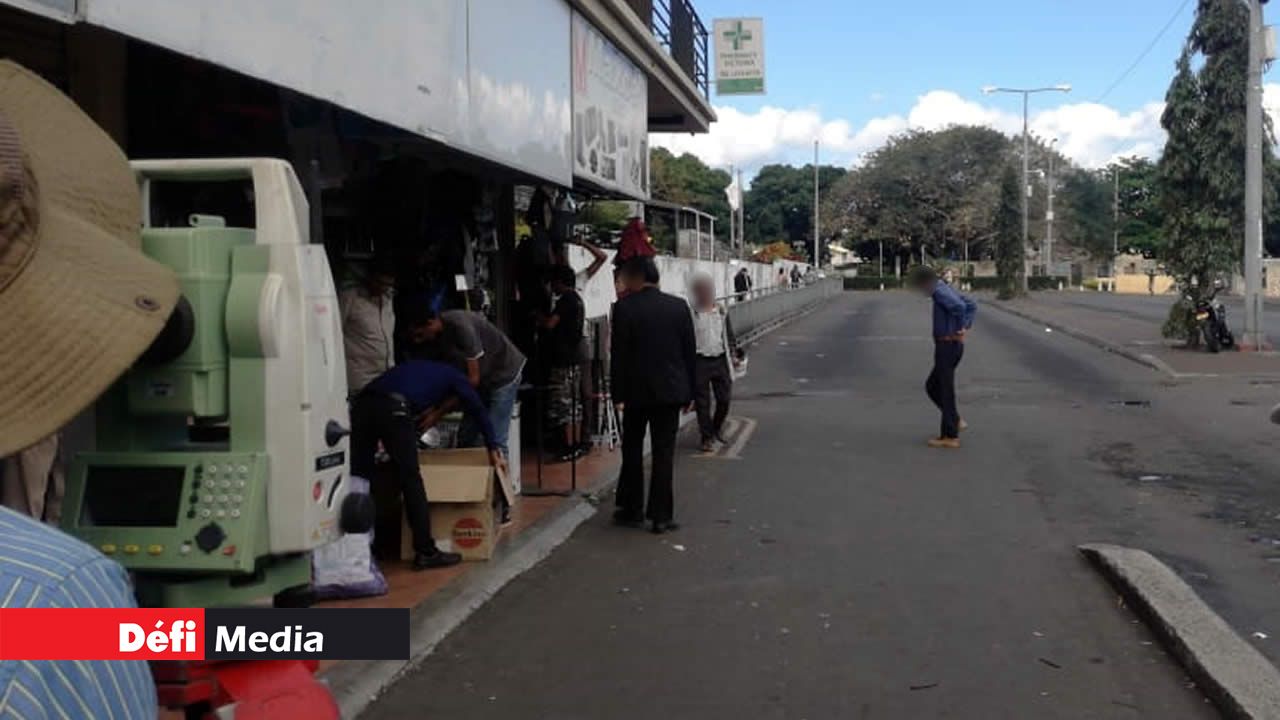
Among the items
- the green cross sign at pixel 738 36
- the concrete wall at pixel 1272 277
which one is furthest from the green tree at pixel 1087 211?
the green cross sign at pixel 738 36

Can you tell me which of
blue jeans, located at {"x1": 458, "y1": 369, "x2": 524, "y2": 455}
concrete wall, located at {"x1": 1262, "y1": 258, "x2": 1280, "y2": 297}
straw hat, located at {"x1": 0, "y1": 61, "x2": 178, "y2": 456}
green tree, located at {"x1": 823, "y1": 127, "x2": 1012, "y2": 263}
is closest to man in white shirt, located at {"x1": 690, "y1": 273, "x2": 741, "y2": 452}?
blue jeans, located at {"x1": 458, "y1": 369, "x2": 524, "y2": 455}

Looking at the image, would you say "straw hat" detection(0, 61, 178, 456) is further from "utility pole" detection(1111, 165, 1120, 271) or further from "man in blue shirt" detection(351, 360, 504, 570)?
"utility pole" detection(1111, 165, 1120, 271)

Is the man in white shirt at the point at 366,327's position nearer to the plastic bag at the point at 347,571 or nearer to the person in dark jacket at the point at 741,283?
the plastic bag at the point at 347,571

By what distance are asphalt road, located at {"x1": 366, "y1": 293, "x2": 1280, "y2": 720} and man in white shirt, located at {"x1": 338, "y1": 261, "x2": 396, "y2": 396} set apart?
1587 millimetres

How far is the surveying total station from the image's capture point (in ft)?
8.46

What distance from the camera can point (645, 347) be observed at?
8.49 metres

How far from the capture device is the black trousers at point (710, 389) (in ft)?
40.1

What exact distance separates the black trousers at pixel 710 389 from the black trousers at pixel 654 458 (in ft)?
11.0

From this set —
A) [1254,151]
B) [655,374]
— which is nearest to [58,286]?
[655,374]

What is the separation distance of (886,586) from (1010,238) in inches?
2092

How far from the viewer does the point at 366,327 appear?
7473 millimetres

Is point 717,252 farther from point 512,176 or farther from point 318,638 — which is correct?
point 318,638

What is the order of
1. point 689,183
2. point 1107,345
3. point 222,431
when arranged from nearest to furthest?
point 222,431, point 1107,345, point 689,183

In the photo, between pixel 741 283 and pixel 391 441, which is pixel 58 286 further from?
pixel 741 283
